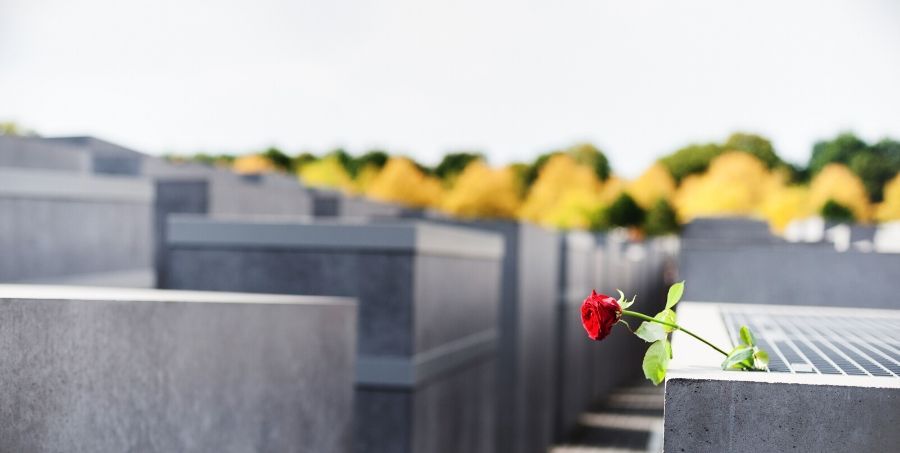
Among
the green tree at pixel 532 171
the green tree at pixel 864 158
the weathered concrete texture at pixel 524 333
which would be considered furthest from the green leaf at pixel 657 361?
the green tree at pixel 532 171

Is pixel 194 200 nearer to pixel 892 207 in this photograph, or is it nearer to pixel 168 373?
pixel 168 373

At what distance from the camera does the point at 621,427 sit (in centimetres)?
2211

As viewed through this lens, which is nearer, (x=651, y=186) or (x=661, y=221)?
(x=661, y=221)

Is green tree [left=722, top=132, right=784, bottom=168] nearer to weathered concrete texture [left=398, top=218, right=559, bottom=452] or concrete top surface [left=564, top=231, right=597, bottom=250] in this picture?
concrete top surface [left=564, top=231, right=597, bottom=250]

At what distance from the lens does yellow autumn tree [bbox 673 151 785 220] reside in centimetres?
8394

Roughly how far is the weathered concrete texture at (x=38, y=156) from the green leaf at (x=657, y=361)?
1597 centimetres

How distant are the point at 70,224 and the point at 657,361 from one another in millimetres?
10488

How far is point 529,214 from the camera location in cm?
9594

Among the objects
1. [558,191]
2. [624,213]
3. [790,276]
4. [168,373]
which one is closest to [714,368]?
[168,373]

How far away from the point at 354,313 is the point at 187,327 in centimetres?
265

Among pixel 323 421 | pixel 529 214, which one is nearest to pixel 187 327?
pixel 323 421

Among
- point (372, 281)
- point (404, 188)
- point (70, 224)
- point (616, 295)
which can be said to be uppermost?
Answer: point (404, 188)

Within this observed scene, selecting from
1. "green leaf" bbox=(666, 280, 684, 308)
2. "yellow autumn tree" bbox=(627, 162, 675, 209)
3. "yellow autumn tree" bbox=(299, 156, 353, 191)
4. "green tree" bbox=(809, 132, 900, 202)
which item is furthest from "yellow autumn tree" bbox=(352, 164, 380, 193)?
"green leaf" bbox=(666, 280, 684, 308)

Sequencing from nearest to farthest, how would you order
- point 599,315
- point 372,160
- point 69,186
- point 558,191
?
point 599,315
point 69,186
point 558,191
point 372,160
